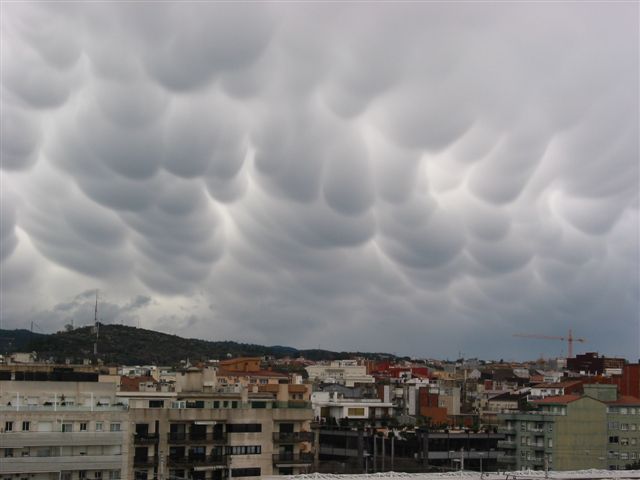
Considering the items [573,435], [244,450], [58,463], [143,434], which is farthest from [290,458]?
[573,435]

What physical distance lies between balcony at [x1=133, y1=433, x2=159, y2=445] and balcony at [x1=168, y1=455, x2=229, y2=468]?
9.08 feet

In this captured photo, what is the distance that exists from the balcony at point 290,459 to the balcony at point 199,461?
618cm

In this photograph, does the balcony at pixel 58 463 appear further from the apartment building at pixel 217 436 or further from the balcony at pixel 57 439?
the apartment building at pixel 217 436

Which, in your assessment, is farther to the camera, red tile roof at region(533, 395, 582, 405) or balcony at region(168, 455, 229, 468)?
red tile roof at region(533, 395, 582, 405)

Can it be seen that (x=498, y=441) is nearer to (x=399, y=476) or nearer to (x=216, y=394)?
(x=216, y=394)

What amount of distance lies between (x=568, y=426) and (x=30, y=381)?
74.0 m

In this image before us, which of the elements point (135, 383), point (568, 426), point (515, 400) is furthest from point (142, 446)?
point (515, 400)

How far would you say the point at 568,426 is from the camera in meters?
136

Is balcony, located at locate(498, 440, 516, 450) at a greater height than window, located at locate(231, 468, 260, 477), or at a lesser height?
greater

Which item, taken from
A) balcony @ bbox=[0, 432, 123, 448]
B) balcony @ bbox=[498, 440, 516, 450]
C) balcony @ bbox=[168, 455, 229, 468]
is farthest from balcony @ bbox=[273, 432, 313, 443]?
balcony @ bbox=[498, 440, 516, 450]

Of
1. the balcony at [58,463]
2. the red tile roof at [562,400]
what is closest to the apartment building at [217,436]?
the balcony at [58,463]

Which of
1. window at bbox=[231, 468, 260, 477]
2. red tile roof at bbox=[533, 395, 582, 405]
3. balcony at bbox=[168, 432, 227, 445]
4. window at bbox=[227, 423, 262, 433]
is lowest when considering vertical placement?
window at bbox=[231, 468, 260, 477]

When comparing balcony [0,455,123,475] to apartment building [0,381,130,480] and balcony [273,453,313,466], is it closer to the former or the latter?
apartment building [0,381,130,480]

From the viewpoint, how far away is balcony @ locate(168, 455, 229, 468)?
10410cm
